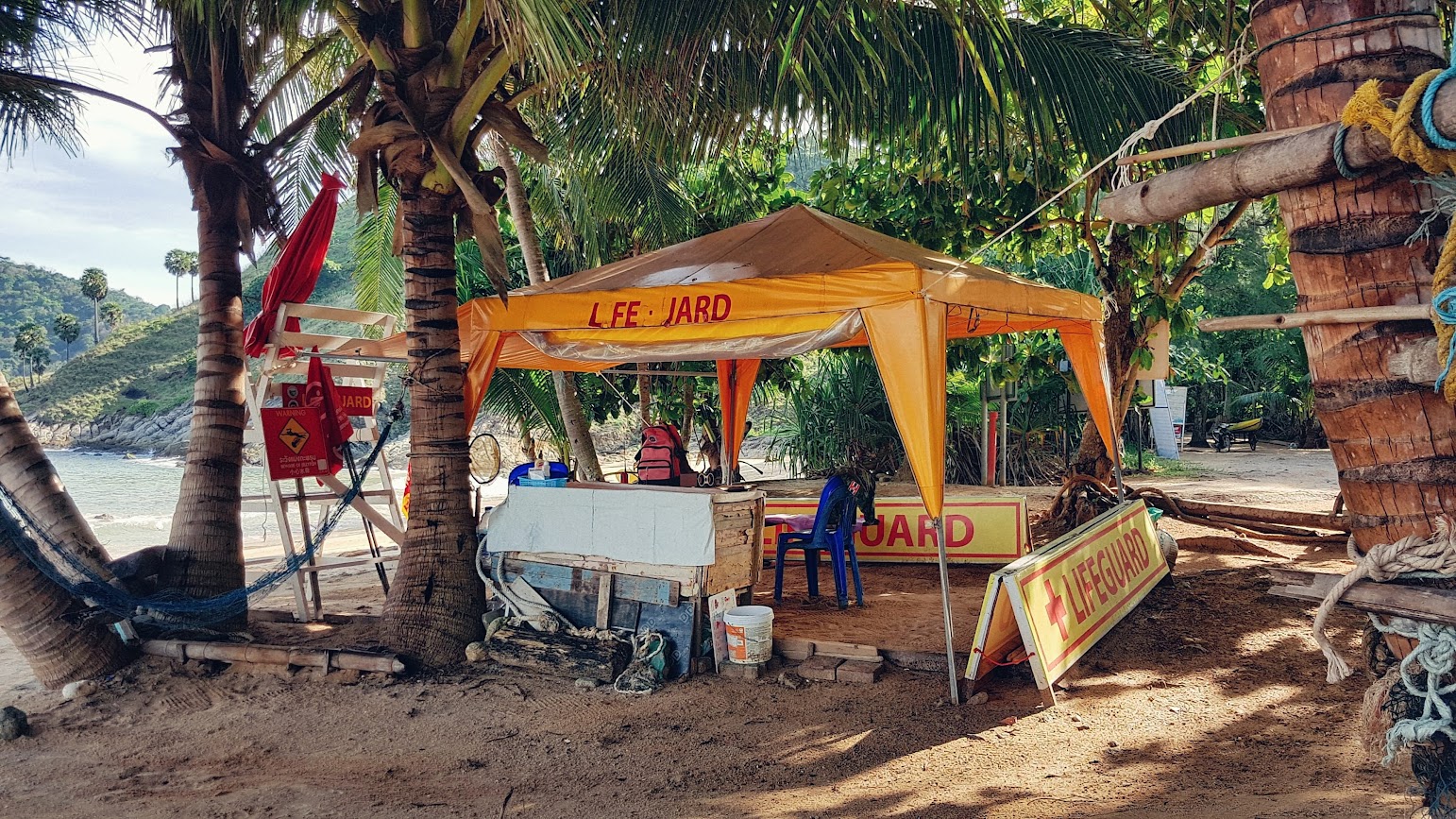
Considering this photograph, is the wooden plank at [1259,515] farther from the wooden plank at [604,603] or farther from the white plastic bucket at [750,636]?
the wooden plank at [604,603]

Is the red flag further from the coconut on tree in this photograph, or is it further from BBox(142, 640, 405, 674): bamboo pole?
the coconut on tree

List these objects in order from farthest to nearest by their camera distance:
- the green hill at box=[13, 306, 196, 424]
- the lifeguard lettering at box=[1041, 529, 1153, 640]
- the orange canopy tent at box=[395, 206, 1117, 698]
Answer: the green hill at box=[13, 306, 196, 424]
the lifeguard lettering at box=[1041, 529, 1153, 640]
the orange canopy tent at box=[395, 206, 1117, 698]

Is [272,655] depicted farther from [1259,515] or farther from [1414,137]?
[1259,515]

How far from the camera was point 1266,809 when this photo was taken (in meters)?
3.72

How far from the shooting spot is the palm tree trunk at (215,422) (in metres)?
7.06

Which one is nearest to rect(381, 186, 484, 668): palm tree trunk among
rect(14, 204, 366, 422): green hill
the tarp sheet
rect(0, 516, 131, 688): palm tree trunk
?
the tarp sheet

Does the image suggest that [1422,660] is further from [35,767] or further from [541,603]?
[35,767]

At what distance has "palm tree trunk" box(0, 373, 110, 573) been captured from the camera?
6367 mm

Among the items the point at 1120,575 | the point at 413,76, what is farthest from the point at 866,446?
the point at 413,76

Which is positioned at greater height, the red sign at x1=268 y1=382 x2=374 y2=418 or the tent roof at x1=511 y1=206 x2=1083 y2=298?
the tent roof at x1=511 y1=206 x2=1083 y2=298

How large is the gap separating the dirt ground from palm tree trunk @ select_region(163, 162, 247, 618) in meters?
0.87

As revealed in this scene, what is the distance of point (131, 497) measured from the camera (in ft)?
104

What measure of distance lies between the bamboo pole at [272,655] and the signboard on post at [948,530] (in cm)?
385

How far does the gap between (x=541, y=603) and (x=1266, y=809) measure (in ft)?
15.0
